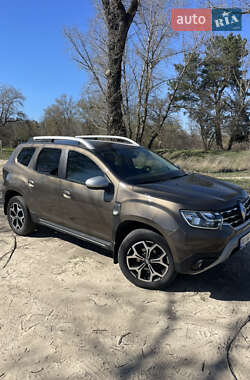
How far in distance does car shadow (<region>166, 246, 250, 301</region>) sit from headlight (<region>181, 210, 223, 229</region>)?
83 centimetres

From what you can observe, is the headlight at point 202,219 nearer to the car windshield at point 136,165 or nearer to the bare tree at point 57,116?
the car windshield at point 136,165

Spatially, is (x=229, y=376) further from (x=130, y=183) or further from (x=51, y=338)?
(x=130, y=183)

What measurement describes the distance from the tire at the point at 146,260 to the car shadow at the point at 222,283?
241mm

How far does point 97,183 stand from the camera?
3.44 metres

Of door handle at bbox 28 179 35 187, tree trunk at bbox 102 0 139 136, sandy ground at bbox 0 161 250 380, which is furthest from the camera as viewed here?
tree trunk at bbox 102 0 139 136

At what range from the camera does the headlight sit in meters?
2.94

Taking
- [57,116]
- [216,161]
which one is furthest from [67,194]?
[57,116]

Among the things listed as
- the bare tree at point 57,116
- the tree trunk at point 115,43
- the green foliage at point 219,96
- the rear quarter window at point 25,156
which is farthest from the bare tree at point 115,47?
the bare tree at point 57,116

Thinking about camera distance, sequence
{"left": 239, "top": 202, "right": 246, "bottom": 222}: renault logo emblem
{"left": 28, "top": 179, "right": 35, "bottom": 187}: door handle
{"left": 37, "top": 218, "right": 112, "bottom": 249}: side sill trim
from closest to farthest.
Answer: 1. {"left": 239, "top": 202, "right": 246, "bottom": 222}: renault logo emblem
2. {"left": 37, "top": 218, "right": 112, "bottom": 249}: side sill trim
3. {"left": 28, "top": 179, "right": 35, "bottom": 187}: door handle

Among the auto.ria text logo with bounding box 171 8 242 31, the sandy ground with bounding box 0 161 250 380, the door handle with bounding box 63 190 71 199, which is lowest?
the sandy ground with bounding box 0 161 250 380

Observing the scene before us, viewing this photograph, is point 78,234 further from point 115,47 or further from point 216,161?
point 216,161

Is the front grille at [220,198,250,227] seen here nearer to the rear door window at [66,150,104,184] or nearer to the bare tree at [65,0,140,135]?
the rear door window at [66,150,104,184]

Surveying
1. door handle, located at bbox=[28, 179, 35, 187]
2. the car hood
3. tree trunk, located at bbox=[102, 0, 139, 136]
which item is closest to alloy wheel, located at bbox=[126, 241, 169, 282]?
the car hood

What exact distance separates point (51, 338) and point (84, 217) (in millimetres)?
1581
